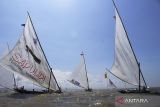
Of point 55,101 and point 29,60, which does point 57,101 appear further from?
point 29,60

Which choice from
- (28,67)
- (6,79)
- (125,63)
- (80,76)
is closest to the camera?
(125,63)

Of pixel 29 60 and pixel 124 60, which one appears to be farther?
pixel 29 60

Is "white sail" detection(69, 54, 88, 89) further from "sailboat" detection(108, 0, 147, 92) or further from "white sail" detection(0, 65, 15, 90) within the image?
"sailboat" detection(108, 0, 147, 92)

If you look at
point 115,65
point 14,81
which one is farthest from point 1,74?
point 115,65

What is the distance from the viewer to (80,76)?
104312mm

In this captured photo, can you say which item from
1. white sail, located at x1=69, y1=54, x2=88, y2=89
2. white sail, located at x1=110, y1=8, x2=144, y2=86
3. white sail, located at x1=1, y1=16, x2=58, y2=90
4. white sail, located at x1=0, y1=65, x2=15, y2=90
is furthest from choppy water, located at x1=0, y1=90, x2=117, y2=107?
white sail, located at x1=69, y1=54, x2=88, y2=89

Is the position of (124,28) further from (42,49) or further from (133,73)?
(42,49)

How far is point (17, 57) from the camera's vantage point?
62.9m

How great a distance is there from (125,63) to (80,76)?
45.3 m

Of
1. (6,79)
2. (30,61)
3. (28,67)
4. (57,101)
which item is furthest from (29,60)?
(57,101)

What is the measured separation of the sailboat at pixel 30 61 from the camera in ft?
203

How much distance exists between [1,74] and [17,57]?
1350 cm

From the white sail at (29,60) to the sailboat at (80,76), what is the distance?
125ft

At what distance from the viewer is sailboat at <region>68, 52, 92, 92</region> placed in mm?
102938
